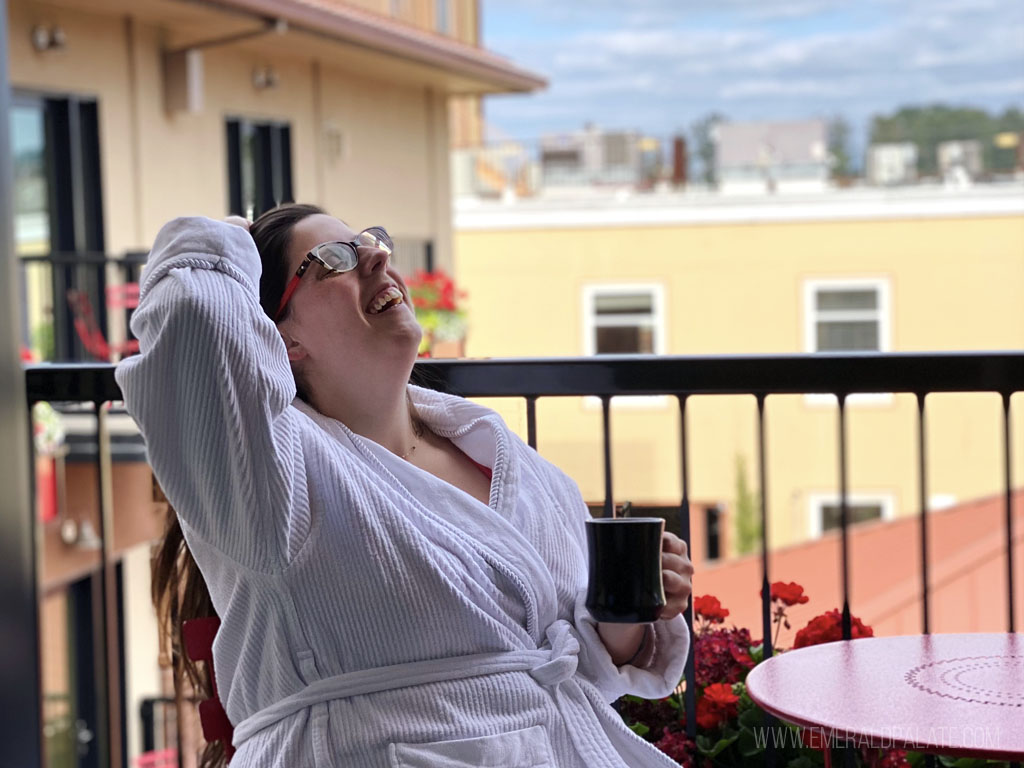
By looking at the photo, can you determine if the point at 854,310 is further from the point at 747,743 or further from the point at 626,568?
the point at 626,568

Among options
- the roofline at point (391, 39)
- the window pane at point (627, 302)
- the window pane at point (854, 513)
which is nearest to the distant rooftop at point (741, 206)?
the window pane at point (627, 302)

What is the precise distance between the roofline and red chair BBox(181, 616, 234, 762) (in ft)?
24.0

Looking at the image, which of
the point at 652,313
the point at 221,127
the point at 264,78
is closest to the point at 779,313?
the point at 652,313

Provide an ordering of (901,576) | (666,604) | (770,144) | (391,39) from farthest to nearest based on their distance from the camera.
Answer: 1. (770,144)
2. (391,39)
3. (901,576)
4. (666,604)

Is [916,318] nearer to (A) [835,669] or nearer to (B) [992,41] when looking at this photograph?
(A) [835,669]

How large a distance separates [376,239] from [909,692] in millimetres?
828

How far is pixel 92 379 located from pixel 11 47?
249 inches

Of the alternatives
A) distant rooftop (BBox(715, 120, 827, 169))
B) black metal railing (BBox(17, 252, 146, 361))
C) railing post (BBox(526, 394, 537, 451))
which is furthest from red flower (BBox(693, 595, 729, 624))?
distant rooftop (BBox(715, 120, 827, 169))

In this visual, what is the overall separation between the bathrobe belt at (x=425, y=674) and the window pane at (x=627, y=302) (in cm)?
1523

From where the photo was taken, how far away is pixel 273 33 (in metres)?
9.19

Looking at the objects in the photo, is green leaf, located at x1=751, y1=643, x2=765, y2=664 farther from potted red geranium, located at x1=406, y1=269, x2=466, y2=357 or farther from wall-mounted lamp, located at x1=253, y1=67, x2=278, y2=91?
wall-mounted lamp, located at x1=253, y1=67, x2=278, y2=91

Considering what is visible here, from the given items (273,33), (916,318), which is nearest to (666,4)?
(916,318)

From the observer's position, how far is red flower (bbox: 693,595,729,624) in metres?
2.11

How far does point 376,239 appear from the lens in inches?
67.1
